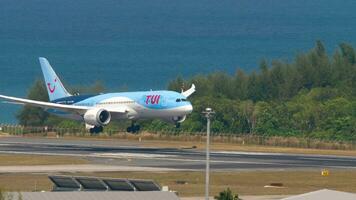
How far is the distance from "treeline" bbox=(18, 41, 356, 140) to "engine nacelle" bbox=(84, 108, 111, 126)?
22.2m

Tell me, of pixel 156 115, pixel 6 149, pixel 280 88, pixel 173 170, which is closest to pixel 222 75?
pixel 280 88

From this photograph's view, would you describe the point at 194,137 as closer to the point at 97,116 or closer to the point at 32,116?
the point at 97,116

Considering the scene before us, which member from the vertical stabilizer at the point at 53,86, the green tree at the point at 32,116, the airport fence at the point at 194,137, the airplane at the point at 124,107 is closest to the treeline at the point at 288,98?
the airport fence at the point at 194,137

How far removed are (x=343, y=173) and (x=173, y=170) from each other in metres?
11.7

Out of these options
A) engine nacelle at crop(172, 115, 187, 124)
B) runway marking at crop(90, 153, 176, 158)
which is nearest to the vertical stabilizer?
engine nacelle at crop(172, 115, 187, 124)

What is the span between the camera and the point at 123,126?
164 m

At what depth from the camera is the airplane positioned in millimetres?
132375

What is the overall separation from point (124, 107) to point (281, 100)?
39.8 meters

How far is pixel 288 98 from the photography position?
569ft

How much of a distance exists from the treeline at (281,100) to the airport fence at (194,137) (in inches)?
171

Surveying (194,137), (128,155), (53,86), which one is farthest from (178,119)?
(53,86)

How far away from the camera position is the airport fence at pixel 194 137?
454ft

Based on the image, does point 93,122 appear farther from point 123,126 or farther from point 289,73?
point 289,73

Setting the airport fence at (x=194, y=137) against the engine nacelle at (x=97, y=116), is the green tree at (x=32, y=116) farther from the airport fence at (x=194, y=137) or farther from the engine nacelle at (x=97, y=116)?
the engine nacelle at (x=97, y=116)
